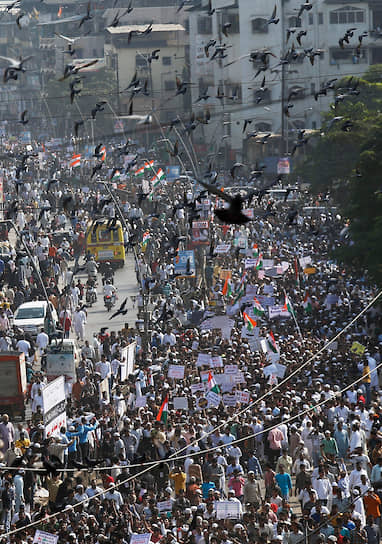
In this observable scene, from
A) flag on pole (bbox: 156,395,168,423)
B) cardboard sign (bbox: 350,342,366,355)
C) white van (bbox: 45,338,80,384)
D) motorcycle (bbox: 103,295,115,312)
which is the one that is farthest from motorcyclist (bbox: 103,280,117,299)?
flag on pole (bbox: 156,395,168,423)

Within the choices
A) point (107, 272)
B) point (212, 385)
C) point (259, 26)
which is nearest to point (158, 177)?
point (107, 272)

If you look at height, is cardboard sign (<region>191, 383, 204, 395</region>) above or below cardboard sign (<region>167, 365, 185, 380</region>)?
below

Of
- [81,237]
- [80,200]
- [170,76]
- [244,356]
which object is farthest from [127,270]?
[170,76]

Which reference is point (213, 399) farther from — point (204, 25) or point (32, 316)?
point (204, 25)

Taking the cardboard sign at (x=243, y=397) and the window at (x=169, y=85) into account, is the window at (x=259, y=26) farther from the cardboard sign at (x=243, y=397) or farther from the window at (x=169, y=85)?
the cardboard sign at (x=243, y=397)

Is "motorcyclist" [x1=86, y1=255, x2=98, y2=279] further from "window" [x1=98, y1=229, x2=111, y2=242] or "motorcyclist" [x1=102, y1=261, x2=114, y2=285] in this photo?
"window" [x1=98, y1=229, x2=111, y2=242]

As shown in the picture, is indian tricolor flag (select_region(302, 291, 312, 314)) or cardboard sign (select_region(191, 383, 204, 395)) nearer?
cardboard sign (select_region(191, 383, 204, 395))
